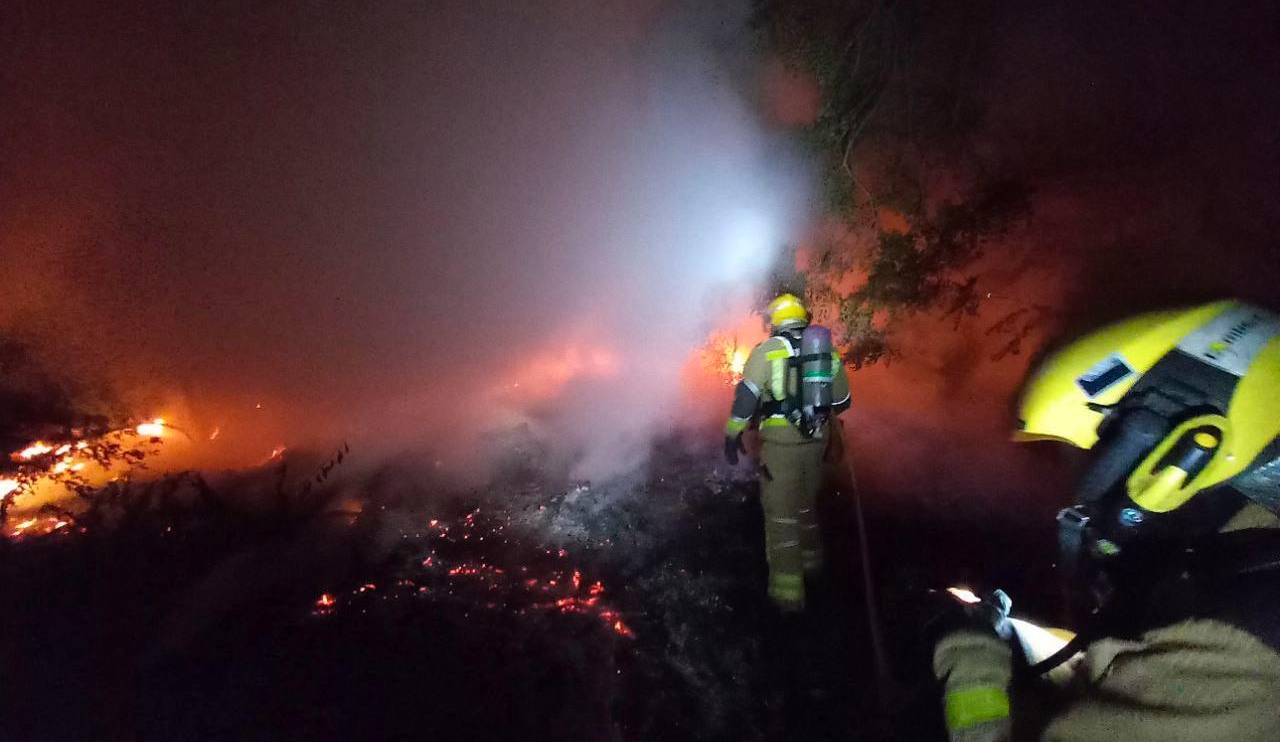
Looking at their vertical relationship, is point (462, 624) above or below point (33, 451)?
below

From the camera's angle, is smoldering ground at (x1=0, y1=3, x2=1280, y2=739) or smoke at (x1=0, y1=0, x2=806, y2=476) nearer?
smoldering ground at (x1=0, y1=3, x2=1280, y2=739)

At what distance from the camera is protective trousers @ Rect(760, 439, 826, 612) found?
14.6 ft

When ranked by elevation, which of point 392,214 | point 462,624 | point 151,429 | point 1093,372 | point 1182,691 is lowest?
point 1182,691

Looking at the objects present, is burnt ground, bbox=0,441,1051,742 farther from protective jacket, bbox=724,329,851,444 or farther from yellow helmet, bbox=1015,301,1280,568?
yellow helmet, bbox=1015,301,1280,568

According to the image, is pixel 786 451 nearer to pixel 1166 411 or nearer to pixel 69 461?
pixel 1166 411

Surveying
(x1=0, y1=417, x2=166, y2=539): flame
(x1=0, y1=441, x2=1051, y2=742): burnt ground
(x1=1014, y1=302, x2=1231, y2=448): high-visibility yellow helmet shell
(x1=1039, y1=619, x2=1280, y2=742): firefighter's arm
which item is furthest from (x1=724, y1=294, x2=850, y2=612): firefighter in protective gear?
(x1=0, y1=417, x2=166, y2=539): flame

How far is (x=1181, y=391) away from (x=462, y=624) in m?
4.19

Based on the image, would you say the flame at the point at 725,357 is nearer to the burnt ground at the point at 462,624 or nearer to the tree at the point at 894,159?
the tree at the point at 894,159

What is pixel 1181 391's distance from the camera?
1.63 metres

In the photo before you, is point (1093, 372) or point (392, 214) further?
point (392, 214)

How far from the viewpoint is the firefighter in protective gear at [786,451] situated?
4.45 m

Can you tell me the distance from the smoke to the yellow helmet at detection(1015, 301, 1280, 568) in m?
5.54

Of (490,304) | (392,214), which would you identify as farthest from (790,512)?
(392,214)

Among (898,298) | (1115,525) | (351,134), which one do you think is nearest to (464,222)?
(351,134)
